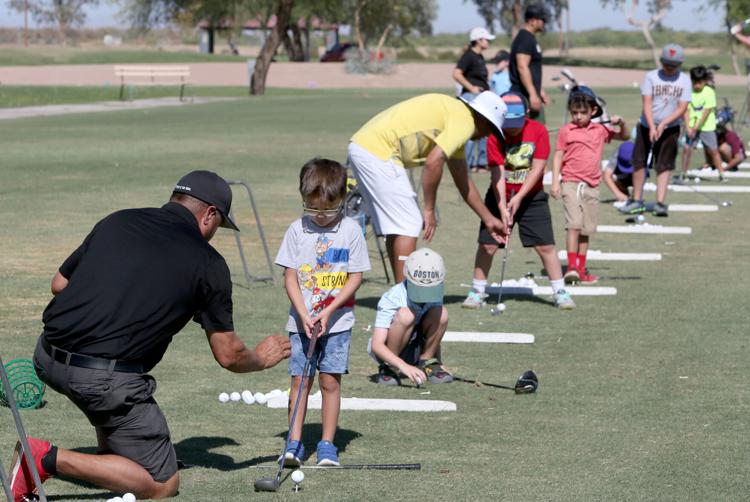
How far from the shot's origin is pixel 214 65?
70.8m

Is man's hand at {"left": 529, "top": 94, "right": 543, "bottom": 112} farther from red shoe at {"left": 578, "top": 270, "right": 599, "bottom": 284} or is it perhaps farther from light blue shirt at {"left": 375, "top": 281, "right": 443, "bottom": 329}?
light blue shirt at {"left": 375, "top": 281, "right": 443, "bottom": 329}

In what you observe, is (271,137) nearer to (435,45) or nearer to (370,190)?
(370,190)

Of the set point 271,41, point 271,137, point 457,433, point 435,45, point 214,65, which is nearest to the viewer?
point 457,433

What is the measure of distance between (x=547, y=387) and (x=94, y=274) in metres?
3.55

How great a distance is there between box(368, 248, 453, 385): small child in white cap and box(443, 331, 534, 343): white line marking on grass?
130 centimetres

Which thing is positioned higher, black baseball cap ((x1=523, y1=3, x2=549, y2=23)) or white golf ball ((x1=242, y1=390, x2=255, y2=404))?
black baseball cap ((x1=523, y1=3, x2=549, y2=23))

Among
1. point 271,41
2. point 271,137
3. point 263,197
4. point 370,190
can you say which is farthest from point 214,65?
point 370,190

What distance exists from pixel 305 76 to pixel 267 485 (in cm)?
6230

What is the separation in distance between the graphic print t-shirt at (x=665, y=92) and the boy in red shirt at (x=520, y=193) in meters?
6.23

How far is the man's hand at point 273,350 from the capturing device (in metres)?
6.02

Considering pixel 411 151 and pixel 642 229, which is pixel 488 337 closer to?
pixel 411 151

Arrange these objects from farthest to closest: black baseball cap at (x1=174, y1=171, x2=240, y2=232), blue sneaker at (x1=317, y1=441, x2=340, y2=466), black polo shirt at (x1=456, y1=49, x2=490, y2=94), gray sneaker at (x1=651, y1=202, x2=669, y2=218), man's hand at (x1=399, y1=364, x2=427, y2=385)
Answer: black polo shirt at (x1=456, y1=49, x2=490, y2=94), gray sneaker at (x1=651, y1=202, x2=669, y2=218), man's hand at (x1=399, y1=364, x2=427, y2=385), blue sneaker at (x1=317, y1=441, x2=340, y2=466), black baseball cap at (x1=174, y1=171, x2=240, y2=232)

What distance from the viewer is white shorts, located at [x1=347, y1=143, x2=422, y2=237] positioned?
356 inches

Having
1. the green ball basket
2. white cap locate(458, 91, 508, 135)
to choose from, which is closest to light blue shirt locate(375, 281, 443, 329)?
white cap locate(458, 91, 508, 135)
